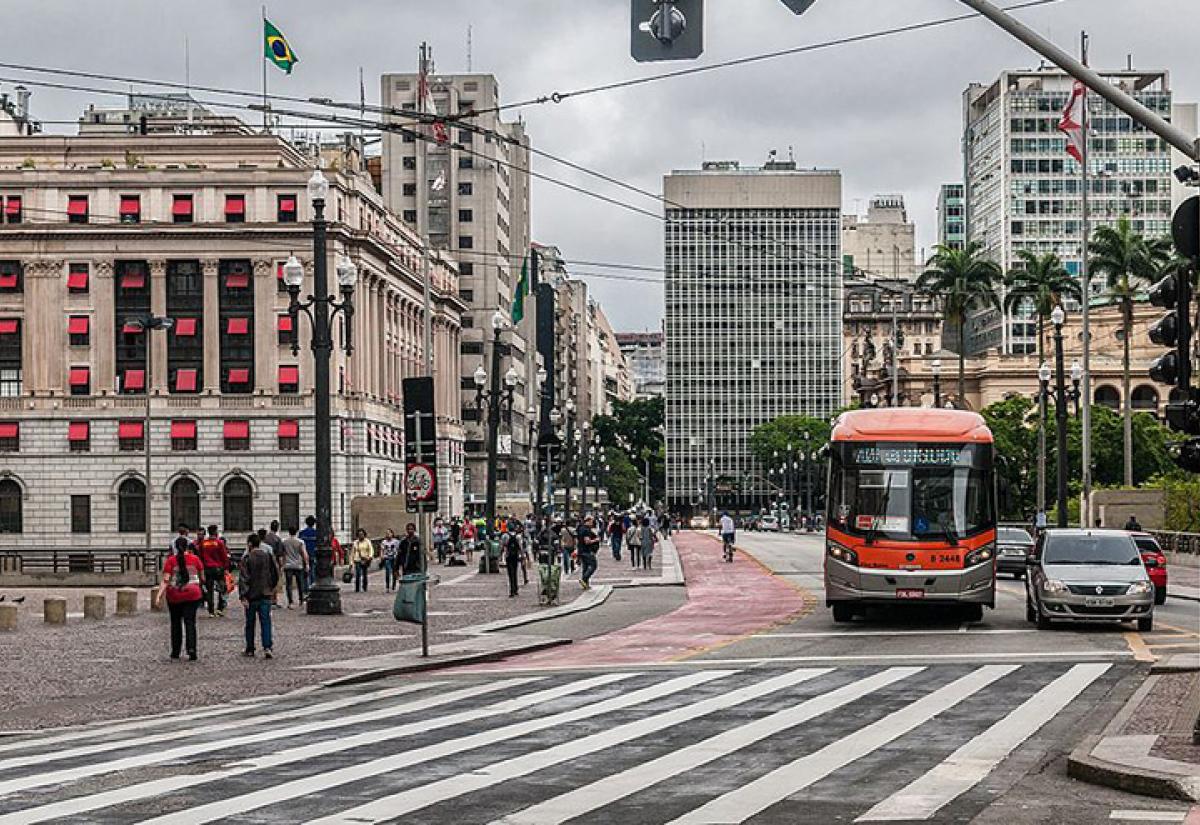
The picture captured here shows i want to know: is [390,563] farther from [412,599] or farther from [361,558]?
[412,599]

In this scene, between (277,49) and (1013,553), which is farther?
(277,49)

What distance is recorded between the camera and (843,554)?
103 feet

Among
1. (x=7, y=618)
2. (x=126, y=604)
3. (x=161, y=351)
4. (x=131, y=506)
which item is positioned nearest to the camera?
(x=7, y=618)

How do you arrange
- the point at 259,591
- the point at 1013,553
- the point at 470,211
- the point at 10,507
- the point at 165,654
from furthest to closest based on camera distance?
the point at 470,211
the point at 10,507
the point at 1013,553
the point at 165,654
the point at 259,591

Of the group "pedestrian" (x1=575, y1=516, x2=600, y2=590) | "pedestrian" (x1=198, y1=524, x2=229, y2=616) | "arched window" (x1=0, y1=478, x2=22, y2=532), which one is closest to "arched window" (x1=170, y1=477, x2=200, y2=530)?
"arched window" (x1=0, y1=478, x2=22, y2=532)

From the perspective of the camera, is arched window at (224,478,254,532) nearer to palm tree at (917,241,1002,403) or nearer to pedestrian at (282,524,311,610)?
palm tree at (917,241,1002,403)

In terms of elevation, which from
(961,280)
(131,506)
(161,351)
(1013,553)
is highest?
(961,280)

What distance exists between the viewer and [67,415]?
96.4 metres

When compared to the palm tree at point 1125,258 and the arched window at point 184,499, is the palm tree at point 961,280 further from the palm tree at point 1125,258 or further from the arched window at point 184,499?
the arched window at point 184,499

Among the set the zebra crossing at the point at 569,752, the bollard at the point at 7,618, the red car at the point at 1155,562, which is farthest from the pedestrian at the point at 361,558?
the zebra crossing at the point at 569,752

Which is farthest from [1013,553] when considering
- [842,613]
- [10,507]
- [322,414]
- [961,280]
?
[10,507]

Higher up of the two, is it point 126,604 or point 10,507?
point 10,507

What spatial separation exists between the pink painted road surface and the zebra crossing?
12.7ft

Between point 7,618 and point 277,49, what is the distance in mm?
41631
